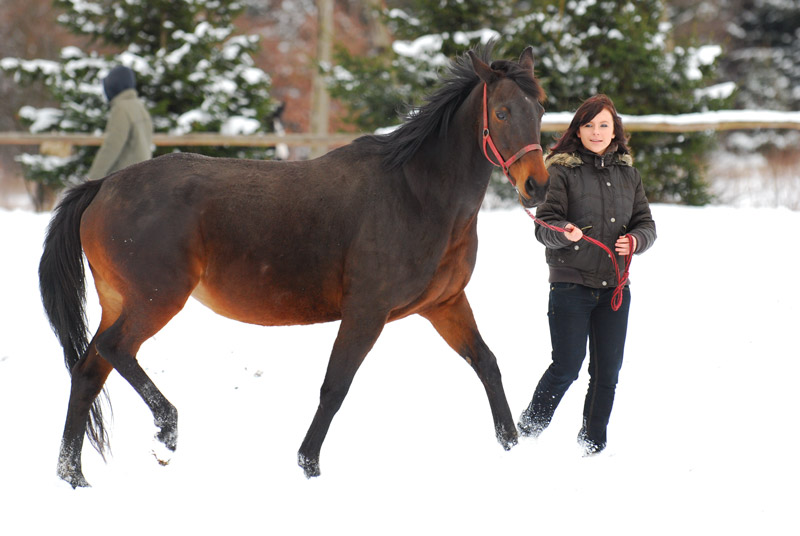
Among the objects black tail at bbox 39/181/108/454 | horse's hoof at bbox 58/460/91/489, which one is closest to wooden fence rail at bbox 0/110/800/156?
black tail at bbox 39/181/108/454

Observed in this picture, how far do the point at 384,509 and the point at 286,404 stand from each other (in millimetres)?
1611

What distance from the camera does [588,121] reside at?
3.54 meters

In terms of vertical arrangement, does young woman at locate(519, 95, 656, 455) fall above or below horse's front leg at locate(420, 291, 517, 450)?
above

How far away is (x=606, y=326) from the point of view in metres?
3.60

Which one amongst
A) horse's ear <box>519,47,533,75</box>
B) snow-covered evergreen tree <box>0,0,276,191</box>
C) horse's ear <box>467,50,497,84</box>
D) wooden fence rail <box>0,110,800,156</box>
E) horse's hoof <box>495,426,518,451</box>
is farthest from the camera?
snow-covered evergreen tree <box>0,0,276,191</box>

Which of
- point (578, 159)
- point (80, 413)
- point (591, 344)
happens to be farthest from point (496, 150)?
point (80, 413)

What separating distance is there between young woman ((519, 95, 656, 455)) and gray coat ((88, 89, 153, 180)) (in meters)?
4.08

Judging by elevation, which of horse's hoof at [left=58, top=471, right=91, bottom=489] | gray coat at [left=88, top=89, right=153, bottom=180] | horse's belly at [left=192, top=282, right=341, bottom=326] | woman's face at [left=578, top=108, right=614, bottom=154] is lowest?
horse's hoof at [left=58, top=471, right=91, bottom=489]

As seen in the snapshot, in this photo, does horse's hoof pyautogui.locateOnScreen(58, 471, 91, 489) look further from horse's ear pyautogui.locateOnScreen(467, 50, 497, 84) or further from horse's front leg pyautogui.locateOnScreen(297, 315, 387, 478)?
horse's ear pyautogui.locateOnScreen(467, 50, 497, 84)

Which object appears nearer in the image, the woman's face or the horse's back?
the horse's back

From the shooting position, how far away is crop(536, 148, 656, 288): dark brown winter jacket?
350cm

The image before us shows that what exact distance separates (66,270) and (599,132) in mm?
2692

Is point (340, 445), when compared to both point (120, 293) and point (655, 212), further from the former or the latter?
point (655, 212)

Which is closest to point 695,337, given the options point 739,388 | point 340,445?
point 739,388
